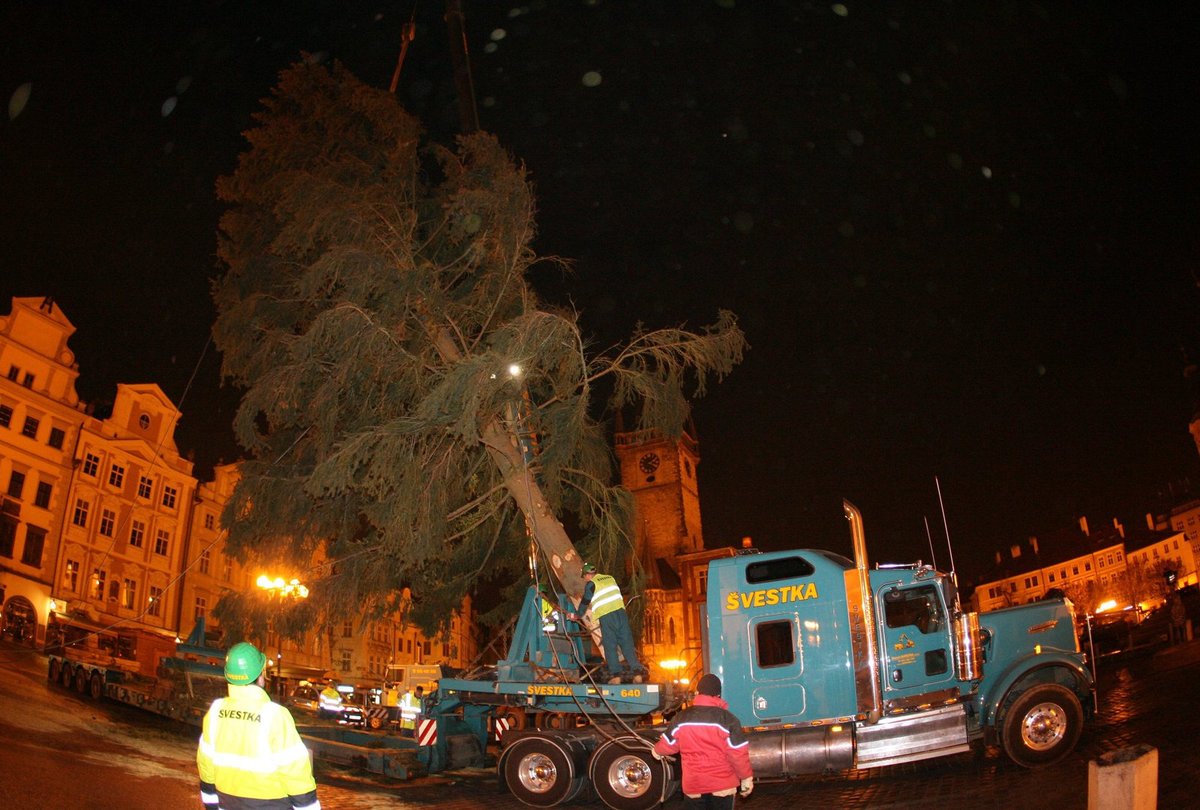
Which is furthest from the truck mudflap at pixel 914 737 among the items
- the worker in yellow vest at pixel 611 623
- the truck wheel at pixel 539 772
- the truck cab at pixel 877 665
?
the truck wheel at pixel 539 772

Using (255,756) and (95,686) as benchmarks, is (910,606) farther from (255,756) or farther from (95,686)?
(95,686)

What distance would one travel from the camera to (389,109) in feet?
53.8

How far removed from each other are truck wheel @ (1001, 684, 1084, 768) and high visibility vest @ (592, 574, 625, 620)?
466cm

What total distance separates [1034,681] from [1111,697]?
586 cm

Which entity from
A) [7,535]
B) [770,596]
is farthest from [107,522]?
[770,596]

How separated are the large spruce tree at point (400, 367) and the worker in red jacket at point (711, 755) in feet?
21.3

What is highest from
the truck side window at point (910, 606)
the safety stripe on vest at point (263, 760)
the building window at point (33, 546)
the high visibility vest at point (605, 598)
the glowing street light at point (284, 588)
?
the building window at point (33, 546)

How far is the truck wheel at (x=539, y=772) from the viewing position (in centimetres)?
973

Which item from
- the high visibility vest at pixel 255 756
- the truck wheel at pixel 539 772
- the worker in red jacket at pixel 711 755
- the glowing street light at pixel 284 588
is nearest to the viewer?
the high visibility vest at pixel 255 756

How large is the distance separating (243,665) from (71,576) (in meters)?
35.1

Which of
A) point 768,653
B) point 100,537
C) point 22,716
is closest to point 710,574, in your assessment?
point 768,653

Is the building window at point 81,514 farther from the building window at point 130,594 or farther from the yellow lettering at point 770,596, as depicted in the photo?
the yellow lettering at point 770,596

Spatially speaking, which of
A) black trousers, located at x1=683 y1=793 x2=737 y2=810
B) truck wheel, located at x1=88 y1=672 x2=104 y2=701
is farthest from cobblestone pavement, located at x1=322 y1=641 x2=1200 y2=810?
truck wheel, located at x1=88 y1=672 x2=104 y2=701

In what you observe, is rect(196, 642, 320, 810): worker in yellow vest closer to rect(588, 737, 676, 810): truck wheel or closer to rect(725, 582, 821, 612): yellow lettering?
rect(588, 737, 676, 810): truck wheel
